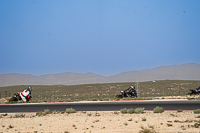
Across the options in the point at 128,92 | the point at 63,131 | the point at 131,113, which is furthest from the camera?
the point at 128,92

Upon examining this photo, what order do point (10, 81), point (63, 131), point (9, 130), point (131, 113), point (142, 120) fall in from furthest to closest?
point (10, 81) < point (131, 113) < point (142, 120) < point (9, 130) < point (63, 131)

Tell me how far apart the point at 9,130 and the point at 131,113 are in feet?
25.8

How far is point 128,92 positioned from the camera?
34156 mm

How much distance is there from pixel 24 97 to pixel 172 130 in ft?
90.4

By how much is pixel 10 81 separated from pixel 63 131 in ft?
621

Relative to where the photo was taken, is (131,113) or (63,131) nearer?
(63,131)

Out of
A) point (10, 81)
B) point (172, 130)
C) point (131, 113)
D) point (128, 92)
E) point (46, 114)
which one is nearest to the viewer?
point (172, 130)

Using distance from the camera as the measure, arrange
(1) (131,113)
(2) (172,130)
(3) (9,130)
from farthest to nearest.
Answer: (1) (131,113) < (3) (9,130) < (2) (172,130)

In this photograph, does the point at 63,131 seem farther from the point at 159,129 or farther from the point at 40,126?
the point at 159,129

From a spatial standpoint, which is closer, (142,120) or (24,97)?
(142,120)

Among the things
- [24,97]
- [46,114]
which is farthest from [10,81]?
[46,114]

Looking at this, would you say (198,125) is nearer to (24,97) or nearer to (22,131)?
(22,131)

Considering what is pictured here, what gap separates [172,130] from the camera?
11.0m

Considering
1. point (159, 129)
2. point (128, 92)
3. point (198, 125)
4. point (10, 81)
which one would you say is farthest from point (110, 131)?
point (10, 81)
